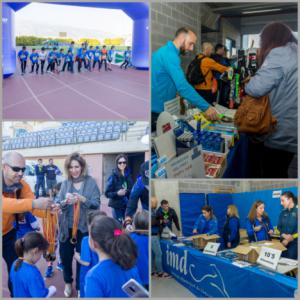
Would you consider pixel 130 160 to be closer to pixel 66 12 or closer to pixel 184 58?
pixel 184 58

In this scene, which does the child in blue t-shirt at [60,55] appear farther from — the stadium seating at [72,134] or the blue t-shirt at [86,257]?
the blue t-shirt at [86,257]

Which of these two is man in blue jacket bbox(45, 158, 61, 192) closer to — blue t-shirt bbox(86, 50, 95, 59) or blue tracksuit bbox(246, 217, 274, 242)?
blue t-shirt bbox(86, 50, 95, 59)

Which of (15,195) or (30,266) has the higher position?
(15,195)

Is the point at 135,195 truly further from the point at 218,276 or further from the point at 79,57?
the point at 79,57

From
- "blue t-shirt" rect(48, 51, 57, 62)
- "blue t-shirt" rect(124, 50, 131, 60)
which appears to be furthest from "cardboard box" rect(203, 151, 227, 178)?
"blue t-shirt" rect(48, 51, 57, 62)

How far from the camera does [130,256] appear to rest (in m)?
2.75

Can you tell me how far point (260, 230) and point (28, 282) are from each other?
Answer: 4.96 ft

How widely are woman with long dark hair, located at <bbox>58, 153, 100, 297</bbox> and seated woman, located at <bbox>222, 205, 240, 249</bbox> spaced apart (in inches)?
33.6

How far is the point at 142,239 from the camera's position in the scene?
9.12ft

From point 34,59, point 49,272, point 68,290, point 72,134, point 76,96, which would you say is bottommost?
point 68,290

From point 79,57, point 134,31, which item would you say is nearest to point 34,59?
point 79,57

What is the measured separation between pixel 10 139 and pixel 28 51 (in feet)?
1.81

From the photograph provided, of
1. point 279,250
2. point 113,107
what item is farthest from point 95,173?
point 279,250

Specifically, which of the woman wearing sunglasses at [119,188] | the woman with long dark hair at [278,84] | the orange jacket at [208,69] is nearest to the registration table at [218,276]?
the woman wearing sunglasses at [119,188]
